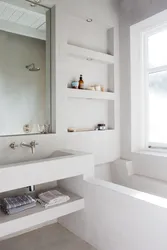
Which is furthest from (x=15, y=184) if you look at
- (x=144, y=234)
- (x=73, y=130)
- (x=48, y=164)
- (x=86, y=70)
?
(x=86, y=70)

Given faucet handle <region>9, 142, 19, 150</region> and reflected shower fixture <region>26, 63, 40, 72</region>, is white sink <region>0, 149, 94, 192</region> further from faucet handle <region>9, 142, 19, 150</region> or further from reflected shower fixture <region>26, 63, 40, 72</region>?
reflected shower fixture <region>26, 63, 40, 72</region>

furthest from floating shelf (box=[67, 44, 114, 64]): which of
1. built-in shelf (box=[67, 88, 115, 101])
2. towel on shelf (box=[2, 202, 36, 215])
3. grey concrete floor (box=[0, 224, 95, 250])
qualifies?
grey concrete floor (box=[0, 224, 95, 250])

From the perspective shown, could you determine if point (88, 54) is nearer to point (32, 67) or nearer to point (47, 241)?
point (32, 67)

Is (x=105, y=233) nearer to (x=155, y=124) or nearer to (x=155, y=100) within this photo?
(x=155, y=124)

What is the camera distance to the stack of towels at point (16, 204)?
1.81m

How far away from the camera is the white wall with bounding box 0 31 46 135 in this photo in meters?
2.43

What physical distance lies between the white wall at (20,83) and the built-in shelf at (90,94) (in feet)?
1.13

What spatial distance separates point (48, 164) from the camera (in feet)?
6.05

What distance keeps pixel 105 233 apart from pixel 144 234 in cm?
44

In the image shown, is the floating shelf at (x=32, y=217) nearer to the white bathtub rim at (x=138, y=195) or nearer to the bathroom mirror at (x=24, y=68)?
the white bathtub rim at (x=138, y=195)

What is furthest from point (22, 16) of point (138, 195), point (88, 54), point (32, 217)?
point (138, 195)

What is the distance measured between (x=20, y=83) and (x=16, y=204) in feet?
4.54

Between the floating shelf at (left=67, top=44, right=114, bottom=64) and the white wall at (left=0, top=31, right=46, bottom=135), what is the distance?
34cm

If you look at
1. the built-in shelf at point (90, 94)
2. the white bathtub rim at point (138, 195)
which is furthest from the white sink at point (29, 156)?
the built-in shelf at point (90, 94)
